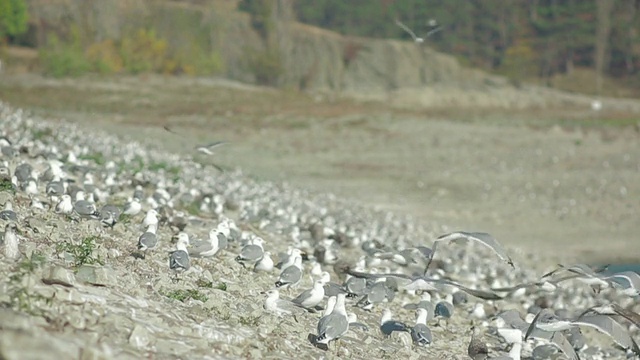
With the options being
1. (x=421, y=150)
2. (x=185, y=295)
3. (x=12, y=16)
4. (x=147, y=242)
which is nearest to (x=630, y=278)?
(x=185, y=295)

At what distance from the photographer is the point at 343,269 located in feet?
34.3

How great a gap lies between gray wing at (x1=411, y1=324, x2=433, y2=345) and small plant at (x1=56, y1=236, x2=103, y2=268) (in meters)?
2.53

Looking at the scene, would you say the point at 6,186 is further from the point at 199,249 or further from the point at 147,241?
the point at 199,249

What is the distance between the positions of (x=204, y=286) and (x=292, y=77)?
54799 mm

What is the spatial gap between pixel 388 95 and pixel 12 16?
64.1 ft

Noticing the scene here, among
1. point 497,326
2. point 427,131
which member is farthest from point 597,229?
point 497,326

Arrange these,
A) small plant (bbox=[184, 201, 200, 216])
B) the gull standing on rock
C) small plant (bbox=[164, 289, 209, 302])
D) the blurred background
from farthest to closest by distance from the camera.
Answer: the blurred background < small plant (bbox=[184, 201, 200, 216]) < small plant (bbox=[164, 289, 209, 302]) < the gull standing on rock

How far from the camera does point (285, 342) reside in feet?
21.9

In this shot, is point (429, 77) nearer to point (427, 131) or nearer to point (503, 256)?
point (427, 131)

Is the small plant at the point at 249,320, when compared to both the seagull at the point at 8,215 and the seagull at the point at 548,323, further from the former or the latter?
the seagull at the point at 8,215

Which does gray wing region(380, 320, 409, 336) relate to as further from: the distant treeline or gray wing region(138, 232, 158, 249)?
the distant treeline

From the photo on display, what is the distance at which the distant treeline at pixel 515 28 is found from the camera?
226ft

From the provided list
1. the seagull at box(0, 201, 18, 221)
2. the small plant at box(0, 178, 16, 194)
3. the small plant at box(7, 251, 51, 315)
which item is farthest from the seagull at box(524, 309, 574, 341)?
the small plant at box(0, 178, 16, 194)

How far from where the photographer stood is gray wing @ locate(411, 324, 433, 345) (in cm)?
783
